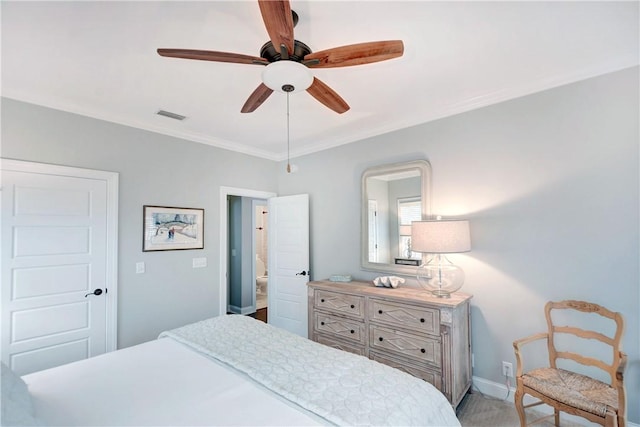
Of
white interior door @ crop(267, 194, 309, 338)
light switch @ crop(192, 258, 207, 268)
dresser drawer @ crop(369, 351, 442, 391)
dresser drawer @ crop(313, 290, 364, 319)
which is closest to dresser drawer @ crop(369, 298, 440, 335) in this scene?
dresser drawer @ crop(313, 290, 364, 319)

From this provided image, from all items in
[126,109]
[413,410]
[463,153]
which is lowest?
[413,410]

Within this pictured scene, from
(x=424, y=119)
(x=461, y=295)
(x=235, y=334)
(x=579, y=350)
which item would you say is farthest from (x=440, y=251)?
(x=235, y=334)

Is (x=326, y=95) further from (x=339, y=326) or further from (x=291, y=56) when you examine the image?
(x=339, y=326)

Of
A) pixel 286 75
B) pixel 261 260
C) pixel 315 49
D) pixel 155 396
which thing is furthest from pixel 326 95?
pixel 261 260

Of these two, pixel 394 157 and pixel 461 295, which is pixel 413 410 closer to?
pixel 461 295

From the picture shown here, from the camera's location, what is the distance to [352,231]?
3645 millimetres

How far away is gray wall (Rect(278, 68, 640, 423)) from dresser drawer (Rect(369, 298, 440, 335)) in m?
0.54

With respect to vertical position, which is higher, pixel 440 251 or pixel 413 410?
pixel 440 251

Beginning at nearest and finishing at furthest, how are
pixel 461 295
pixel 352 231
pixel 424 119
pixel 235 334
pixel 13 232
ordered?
pixel 235 334 → pixel 13 232 → pixel 461 295 → pixel 424 119 → pixel 352 231

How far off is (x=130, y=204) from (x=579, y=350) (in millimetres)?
4047

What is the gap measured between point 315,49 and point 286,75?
42 centimetres

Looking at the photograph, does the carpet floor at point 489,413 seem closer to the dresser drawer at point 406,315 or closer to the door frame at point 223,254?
the dresser drawer at point 406,315

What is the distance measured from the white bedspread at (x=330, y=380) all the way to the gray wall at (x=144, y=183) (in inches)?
52.5

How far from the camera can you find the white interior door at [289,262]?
399cm
